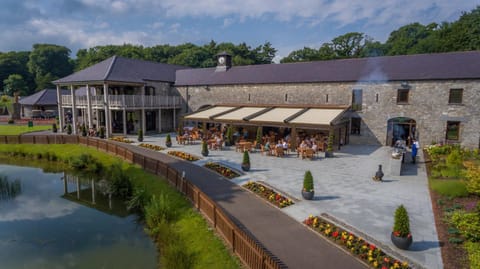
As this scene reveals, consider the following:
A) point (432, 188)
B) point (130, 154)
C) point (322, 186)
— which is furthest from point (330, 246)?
point (130, 154)

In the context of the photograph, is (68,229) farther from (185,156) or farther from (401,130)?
(401,130)

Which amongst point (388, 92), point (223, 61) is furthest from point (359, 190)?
point (223, 61)

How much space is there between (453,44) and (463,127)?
24.7 metres

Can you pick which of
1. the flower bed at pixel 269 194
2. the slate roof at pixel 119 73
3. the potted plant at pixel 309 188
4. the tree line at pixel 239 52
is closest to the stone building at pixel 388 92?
the slate roof at pixel 119 73

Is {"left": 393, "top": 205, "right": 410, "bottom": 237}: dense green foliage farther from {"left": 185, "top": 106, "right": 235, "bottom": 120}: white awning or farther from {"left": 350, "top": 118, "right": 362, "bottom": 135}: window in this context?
{"left": 185, "top": 106, "right": 235, "bottom": 120}: white awning

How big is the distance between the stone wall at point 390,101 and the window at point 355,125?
0.97 ft

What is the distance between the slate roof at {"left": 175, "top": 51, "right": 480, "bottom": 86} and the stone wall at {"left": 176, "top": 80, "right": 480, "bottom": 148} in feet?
1.66

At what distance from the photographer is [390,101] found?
67.2ft

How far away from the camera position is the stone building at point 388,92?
18.5 m

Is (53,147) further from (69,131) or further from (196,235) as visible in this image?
(196,235)

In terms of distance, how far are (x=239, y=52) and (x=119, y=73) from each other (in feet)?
113

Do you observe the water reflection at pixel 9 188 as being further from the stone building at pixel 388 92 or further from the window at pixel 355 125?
the window at pixel 355 125

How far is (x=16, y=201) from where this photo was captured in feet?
42.7

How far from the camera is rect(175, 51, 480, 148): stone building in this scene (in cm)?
1853
